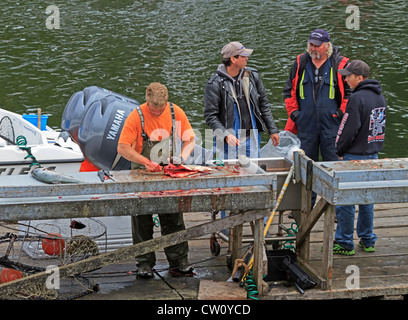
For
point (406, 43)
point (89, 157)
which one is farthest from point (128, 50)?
point (89, 157)

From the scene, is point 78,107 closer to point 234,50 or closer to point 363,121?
point 234,50

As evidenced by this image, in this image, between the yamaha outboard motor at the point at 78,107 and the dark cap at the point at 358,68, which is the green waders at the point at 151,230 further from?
the yamaha outboard motor at the point at 78,107

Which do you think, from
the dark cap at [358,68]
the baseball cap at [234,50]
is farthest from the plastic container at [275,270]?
the baseball cap at [234,50]

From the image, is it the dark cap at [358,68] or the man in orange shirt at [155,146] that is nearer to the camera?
the man in orange shirt at [155,146]

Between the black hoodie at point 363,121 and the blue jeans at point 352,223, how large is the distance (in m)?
0.12

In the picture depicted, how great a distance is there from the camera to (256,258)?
6.21 metres

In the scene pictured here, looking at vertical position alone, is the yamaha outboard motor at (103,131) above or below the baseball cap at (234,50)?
below

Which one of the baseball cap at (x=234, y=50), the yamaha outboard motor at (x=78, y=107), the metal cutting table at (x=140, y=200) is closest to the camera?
the metal cutting table at (x=140, y=200)

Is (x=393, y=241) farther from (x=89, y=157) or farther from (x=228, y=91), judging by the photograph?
(x=89, y=157)

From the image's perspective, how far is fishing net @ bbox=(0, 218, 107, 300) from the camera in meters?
6.21

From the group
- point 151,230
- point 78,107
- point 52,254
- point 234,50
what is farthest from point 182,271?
point 78,107

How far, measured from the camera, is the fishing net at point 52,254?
621 cm

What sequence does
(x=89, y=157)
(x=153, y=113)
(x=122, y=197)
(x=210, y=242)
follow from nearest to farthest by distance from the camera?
(x=122, y=197) → (x=153, y=113) → (x=210, y=242) → (x=89, y=157)

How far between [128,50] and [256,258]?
15.4 meters
